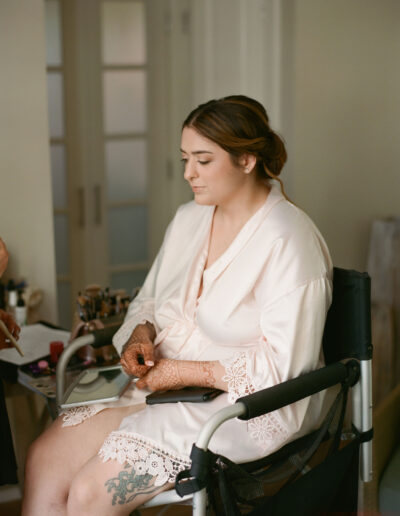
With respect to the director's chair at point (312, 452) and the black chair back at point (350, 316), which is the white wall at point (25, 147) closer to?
the director's chair at point (312, 452)

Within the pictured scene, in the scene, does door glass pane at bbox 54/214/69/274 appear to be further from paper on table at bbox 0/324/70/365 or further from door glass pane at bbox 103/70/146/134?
paper on table at bbox 0/324/70/365

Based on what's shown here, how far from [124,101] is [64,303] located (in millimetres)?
1117

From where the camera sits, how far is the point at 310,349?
1.51 meters

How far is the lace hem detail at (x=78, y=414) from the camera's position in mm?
1604

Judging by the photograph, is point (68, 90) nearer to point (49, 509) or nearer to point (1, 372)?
point (1, 372)

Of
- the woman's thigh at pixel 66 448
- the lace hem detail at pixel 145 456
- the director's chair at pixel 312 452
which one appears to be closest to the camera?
the director's chair at pixel 312 452

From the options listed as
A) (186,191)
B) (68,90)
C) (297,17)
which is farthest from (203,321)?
(68,90)

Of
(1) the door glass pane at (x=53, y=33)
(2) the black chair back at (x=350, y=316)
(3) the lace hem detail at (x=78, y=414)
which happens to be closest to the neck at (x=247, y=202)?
(2) the black chair back at (x=350, y=316)

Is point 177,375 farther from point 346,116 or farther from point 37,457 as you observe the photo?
point 346,116

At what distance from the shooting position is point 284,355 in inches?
58.9

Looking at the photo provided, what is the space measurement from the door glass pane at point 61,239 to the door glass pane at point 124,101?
53 cm

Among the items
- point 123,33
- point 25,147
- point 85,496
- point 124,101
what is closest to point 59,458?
point 85,496

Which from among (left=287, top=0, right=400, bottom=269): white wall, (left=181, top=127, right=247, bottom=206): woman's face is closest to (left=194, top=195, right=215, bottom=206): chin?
(left=181, top=127, right=247, bottom=206): woman's face

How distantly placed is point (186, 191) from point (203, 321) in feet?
5.88
